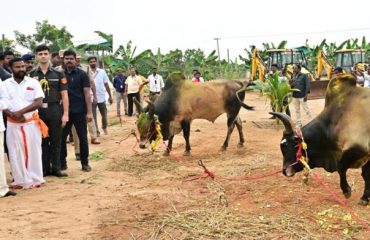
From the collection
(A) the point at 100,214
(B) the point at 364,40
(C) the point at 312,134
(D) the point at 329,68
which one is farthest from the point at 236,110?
(B) the point at 364,40

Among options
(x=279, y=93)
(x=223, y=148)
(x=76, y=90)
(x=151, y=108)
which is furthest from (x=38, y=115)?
(x=279, y=93)

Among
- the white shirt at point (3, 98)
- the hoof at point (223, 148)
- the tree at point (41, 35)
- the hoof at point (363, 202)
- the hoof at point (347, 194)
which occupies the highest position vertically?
the tree at point (41, 35)

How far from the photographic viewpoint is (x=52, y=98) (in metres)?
6.78

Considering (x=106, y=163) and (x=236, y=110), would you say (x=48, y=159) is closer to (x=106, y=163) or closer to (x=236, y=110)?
(x=106, y=163)

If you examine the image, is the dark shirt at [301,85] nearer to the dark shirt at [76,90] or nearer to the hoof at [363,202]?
the dark shirt at [76,90]

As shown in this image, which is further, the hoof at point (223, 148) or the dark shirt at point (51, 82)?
the hoof at point (223, 148)

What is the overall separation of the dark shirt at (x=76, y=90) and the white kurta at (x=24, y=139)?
104cm

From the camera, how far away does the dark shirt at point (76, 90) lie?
741 centimetres

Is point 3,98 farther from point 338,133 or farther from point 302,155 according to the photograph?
point 338,133

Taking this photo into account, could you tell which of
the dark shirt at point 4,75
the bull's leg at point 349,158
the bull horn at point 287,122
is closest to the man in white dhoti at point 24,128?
the dark shirt at point 4,75

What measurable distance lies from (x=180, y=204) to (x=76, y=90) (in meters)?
2.95

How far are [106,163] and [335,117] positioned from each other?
4160 mm

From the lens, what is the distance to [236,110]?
969 cm

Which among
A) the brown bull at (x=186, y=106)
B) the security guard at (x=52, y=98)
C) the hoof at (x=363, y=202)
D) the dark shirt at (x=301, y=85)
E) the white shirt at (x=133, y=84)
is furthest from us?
the white shirt at (x=133, y=84)
